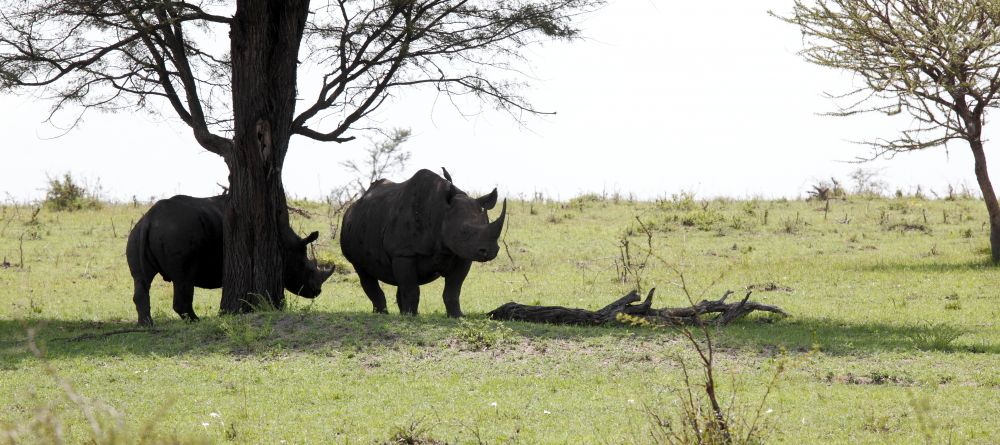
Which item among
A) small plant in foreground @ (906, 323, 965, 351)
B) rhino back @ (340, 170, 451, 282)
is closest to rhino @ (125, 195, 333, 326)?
rhino back @ (340, 170, 451, 282)

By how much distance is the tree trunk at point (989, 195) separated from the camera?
75.4 ft

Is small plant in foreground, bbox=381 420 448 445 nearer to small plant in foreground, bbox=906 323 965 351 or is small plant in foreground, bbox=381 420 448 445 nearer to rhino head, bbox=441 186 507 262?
rhino head, bbox=441 186 507 262

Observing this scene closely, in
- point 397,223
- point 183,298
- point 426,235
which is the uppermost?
point 397,223

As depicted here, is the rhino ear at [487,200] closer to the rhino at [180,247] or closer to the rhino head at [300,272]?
the rhino at [180,247]

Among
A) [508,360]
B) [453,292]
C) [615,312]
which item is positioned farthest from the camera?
[453,292]

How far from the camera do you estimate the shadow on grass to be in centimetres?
1212

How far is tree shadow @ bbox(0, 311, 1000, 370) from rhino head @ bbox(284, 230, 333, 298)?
7.35ft

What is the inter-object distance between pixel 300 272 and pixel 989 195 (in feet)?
49.0

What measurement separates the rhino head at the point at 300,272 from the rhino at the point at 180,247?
0.07 metres

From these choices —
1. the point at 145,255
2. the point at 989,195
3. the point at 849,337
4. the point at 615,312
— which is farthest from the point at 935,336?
the point at 989,195

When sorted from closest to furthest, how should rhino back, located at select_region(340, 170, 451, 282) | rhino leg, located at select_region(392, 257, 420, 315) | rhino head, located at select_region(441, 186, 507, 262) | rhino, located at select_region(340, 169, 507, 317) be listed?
1. rhino head, located at select_region(441, 186, 507, 262)
2. rhino, located at select_region(340, 169, 507, 317)
3. rhino back, located at select_region(340, 170, 451, 282)
4. rhino leg, located at select_region(392, 257, 420, 315)

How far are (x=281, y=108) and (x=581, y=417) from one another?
305 inches

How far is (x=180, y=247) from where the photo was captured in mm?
14742

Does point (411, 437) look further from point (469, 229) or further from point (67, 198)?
point (67, 198)
